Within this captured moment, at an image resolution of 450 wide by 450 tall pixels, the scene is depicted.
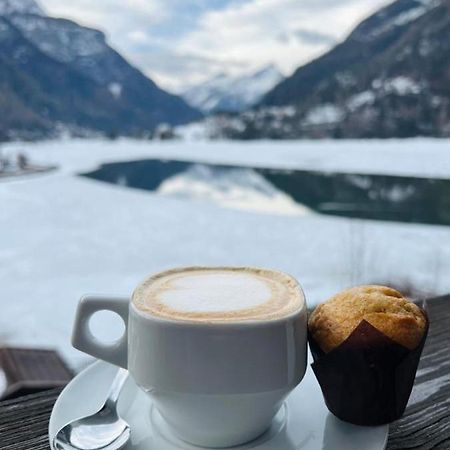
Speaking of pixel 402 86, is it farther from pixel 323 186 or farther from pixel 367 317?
pixel 367 317

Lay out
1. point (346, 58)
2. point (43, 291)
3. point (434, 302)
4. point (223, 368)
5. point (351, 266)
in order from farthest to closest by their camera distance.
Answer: point (346, 58) < point (351, 266) < point (43, 291) < point (434, 302) < point (223, 368)

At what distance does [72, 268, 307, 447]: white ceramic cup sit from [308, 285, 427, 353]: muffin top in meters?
0.02

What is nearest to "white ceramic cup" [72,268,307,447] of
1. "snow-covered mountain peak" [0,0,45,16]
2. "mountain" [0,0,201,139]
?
"mountain" [0,0,201,139]

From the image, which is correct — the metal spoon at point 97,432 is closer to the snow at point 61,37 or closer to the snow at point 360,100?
the snow at point 360,100

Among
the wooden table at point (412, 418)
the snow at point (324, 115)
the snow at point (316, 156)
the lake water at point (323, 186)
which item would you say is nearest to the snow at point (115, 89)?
the snow at point (316, 156)

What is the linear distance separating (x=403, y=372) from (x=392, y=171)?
7.66 meters

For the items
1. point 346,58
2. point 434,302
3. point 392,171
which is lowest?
point 392,171

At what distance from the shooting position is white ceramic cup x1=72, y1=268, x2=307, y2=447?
26 cm

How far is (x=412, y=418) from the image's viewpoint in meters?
0.33

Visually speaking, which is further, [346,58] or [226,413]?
[346,58]

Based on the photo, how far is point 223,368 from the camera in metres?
0.26

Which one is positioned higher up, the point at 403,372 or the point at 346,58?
the point at 346,58

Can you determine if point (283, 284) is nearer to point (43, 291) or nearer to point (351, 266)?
point (43, 291)

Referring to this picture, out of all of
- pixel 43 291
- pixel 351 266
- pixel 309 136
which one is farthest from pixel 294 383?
pixel 309 136
